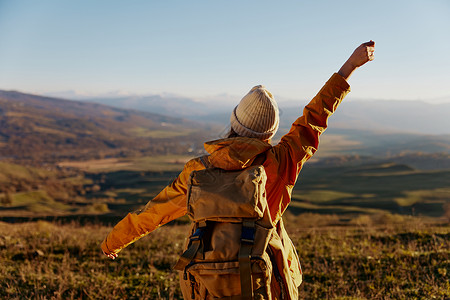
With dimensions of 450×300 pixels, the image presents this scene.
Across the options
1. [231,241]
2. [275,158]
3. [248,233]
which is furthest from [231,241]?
[275,158]

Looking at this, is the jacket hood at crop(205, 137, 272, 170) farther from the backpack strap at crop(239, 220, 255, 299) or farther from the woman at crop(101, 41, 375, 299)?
the backpack strap at crop(239, 220, 255, 299)

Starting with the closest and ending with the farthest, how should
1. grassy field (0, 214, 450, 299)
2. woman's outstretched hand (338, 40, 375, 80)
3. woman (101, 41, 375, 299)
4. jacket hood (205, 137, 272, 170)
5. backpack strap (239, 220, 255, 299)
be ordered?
backpack strap (239, 220, 255, 299) < jacket hood (205, 137, 272, 170) < woman (101, 41, 375, 299) < woman's outstretched hand (338, 40, 375, 80) < grassy field (0, 214, 450, 299)

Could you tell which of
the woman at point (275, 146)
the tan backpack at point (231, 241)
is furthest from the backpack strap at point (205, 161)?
the tan backpack at point (231, 241)

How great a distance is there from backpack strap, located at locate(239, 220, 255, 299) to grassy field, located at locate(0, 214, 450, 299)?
110 inches

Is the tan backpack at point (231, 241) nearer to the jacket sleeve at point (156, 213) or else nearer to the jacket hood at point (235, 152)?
the jacket hood at point (235, 152)

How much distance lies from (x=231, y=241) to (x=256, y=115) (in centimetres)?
93

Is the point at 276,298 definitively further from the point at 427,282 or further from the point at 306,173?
the point at 306,173

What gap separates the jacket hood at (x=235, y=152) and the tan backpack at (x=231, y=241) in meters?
0.13

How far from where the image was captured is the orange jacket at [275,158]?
218 centimetres

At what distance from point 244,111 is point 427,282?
166 inches

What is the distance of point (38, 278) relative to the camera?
15.3 ft

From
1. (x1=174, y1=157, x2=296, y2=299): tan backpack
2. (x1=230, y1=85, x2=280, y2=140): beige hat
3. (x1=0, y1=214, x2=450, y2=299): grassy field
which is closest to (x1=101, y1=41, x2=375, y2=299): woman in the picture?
(x1=230, y1=85, x2=280, y2=140): beige hat

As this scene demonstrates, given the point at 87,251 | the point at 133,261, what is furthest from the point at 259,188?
the point at 87,251

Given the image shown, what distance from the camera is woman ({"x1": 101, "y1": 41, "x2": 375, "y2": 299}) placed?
7.41 feet
